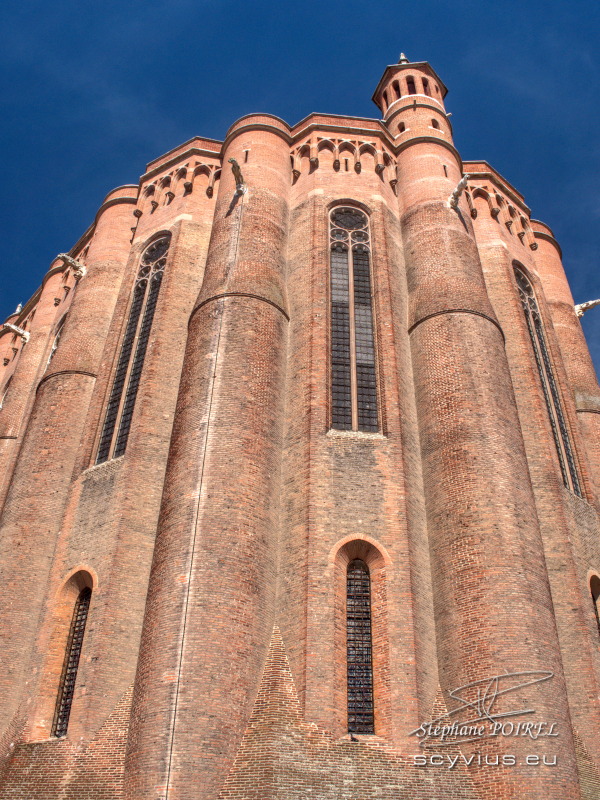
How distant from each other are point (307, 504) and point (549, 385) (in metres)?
9.54

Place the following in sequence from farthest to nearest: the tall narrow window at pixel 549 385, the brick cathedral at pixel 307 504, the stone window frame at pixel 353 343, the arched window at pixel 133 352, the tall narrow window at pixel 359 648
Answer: the tall narrow window at pixel 549 385
the arched window at pixel 133 352
the stone window frame at pixel 353 343
the tall narrow window at pixel 359 648
the brick cathedral at pixel 307 504

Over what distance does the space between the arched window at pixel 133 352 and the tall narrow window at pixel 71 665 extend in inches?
138

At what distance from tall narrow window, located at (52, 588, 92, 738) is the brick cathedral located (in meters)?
0.07

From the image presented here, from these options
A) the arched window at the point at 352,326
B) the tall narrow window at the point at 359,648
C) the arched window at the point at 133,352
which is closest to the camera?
the tall narrow window at the point at 359,648

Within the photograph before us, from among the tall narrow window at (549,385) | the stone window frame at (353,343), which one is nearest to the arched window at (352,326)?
the stone window frame at (353,343)

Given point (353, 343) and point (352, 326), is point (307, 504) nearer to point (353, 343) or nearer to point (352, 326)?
point (353, 343)

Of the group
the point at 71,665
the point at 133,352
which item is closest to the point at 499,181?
the point at 133,352

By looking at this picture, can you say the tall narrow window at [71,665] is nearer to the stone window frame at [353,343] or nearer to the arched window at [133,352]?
the arched window at [133,352]

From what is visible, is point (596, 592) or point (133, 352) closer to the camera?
point (596, 592)

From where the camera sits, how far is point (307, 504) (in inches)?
582

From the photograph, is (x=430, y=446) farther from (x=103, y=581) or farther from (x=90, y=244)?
(x=90, y=244)

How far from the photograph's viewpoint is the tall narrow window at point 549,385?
62.9 ft
